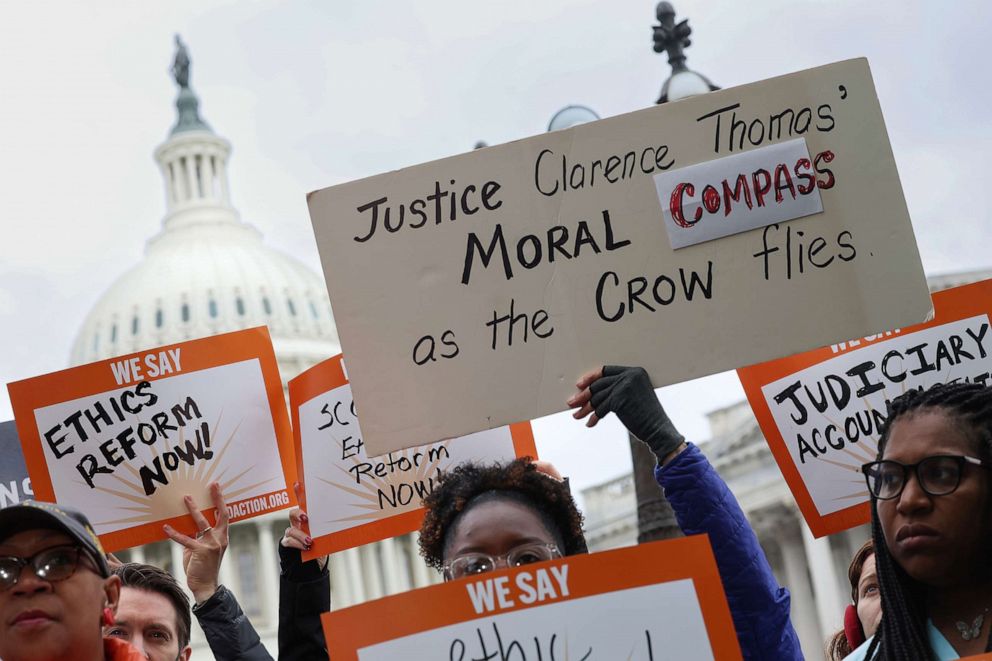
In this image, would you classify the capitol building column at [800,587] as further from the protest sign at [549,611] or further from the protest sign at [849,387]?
the protest sign at [549,611]

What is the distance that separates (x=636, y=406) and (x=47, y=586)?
1.17 m

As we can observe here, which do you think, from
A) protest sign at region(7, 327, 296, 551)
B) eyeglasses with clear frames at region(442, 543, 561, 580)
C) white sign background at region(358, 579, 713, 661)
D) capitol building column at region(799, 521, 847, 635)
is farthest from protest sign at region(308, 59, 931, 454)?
capitol building column at region(799, 521, 847, 635)

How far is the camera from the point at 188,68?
3438 inches

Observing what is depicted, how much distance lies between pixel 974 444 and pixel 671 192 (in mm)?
968

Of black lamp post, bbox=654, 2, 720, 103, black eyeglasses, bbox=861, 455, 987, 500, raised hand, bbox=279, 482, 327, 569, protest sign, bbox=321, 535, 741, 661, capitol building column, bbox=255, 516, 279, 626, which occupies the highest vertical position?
capitol building column, bbox=255, 516, 279, 626

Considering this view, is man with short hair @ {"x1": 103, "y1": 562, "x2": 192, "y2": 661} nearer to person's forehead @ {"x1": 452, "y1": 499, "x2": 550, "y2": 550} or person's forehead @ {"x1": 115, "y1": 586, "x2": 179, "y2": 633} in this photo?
person's forehead @ {"x1": 115, "y1": 586, "x2": 179, "y2": 633}

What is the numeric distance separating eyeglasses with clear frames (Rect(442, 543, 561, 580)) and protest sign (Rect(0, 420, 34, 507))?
234cm

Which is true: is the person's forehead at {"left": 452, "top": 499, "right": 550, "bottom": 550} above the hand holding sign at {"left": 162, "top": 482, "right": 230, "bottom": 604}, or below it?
below

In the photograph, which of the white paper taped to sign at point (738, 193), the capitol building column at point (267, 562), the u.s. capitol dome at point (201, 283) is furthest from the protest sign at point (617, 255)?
the u.s. capitol dome at point (201, 283)

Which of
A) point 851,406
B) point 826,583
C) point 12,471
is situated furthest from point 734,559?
point 826,583

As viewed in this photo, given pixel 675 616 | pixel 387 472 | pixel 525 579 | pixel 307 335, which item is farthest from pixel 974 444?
pixel 307 335

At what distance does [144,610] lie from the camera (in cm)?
420

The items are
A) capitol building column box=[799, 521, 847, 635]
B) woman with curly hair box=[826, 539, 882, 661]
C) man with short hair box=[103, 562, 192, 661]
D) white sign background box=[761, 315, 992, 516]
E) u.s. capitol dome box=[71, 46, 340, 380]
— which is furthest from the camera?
u.s. capitol dome box=[71, 46, 340, 380]

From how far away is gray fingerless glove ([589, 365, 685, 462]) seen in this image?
3.32 m
